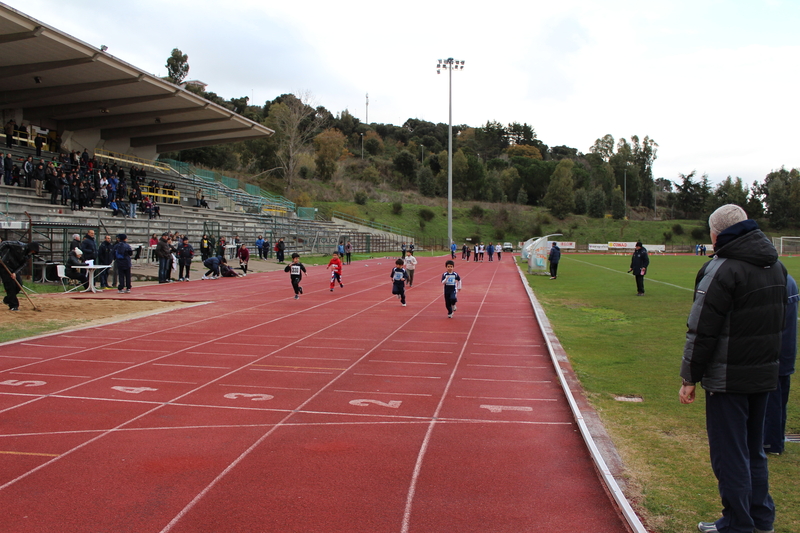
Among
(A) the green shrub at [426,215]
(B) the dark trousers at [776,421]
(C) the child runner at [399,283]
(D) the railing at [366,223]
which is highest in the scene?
(A) the green shrub at [426,215]

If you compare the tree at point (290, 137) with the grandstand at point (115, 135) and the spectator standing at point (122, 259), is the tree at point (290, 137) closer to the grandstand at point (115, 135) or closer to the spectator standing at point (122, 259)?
the grandstand at point (115, 135)

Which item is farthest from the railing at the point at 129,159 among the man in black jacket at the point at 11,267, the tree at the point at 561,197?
the tree at the point at 561,197

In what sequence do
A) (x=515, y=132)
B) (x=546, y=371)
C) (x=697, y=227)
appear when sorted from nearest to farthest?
(x=546, y=371) → (x=697, y=227) → (x=515, y=132)

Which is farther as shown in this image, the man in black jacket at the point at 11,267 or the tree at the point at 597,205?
the tree at the point at 597,205

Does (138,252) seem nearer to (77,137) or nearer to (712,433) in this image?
(77,137)

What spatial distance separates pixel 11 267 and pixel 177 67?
72.3 meters

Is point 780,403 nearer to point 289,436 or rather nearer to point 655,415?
point 655,415

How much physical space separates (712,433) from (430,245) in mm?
70610

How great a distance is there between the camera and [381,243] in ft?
208

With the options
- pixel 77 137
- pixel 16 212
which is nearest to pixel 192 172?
pixel 77 137

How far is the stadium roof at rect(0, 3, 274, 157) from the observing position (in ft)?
87.9

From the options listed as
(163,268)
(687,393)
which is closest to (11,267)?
(163,268)

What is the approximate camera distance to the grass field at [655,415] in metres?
4.08

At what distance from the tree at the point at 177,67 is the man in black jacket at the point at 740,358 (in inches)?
3304
